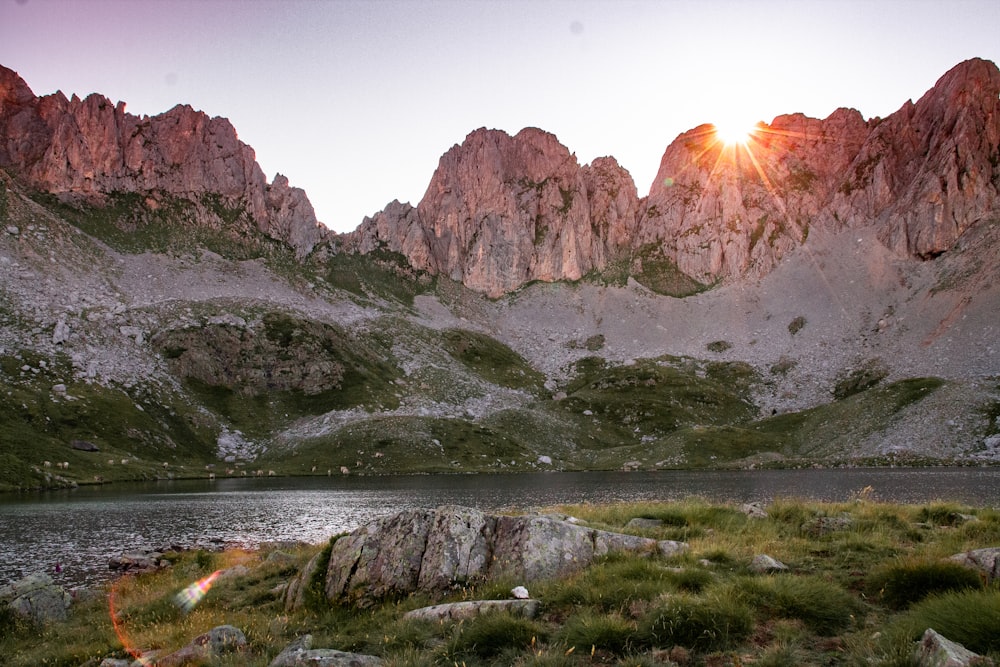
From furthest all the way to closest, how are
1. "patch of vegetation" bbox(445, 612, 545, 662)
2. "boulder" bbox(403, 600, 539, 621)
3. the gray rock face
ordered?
the gray rock face, "boulder" bbox(403, 600, 539, 621), "patch of vegetation" bbox(445, 612, 545, 662)

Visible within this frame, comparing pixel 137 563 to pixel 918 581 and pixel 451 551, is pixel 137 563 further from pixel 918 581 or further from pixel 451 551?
pixel 918 581

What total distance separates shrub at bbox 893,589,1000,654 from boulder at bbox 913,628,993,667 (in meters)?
0.56

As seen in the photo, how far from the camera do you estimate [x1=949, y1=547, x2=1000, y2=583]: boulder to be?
1215 centimetres

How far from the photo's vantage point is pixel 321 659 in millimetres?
11742

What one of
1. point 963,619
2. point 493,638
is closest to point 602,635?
point 493,638

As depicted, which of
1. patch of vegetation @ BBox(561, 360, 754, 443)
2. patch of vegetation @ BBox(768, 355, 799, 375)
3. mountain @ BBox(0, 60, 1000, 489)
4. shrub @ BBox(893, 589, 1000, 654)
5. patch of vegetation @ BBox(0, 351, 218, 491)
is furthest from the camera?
patch of vegetation @ BBox(768, 355, 799, 375)

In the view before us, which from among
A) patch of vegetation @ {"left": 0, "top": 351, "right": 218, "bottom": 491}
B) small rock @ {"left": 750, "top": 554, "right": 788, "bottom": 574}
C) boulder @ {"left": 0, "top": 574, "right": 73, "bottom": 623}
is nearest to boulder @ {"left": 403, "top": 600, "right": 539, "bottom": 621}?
small rock @ {"left": 750, "top": 554, "right": 788, "bottom": 574}

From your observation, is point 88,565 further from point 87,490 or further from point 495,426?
point 495,426

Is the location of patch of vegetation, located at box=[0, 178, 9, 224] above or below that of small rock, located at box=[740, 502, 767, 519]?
above

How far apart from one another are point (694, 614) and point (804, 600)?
2.52 meters

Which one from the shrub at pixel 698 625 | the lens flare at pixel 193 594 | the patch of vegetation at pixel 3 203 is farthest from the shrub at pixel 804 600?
the patch of vegetation at pixel 3 203

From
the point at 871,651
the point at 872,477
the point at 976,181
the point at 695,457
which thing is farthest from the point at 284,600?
the point at 976,181

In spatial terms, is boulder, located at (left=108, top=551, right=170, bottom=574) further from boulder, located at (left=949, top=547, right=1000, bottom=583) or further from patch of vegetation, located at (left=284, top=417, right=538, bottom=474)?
patch of vegetation, located at (left=284, top=417, right=538, bottom=474)

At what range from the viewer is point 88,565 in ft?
123
